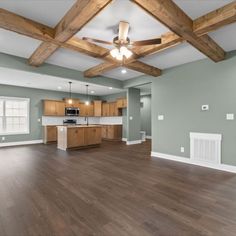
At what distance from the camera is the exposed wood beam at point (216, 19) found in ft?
7.08

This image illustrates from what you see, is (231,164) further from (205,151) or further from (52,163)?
(52,163)

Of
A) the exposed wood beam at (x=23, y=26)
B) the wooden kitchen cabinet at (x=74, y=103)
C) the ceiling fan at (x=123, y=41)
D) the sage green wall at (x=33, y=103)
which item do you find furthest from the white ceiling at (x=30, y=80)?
the ceiling fan at (x=123, y=41)

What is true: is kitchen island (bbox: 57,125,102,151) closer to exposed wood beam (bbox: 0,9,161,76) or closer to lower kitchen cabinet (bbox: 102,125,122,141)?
lower kitchen cabinet (bbox: 102,125,122,141)

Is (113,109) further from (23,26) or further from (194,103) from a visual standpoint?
(23,26)

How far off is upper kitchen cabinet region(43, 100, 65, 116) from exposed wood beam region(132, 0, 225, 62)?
6.90m

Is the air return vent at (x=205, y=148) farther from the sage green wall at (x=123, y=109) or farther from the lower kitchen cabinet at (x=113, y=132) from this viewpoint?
the lower kitchen cabinet at (x=113, y=132)

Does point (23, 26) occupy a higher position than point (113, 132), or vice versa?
point (23, 26)

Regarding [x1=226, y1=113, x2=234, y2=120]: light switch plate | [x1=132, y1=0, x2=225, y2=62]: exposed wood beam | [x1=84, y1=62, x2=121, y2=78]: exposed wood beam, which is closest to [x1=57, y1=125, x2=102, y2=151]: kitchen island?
[x1=84, y1=62, x2=121, y2=78]: exposed wood beam

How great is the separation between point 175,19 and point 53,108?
711cm

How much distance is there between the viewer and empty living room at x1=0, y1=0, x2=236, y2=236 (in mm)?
1921

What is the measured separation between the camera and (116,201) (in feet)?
7.57

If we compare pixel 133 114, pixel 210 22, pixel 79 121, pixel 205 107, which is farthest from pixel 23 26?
pixel 79 121

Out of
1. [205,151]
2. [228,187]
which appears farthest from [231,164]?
[228,187]

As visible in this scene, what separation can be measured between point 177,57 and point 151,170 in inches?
115
